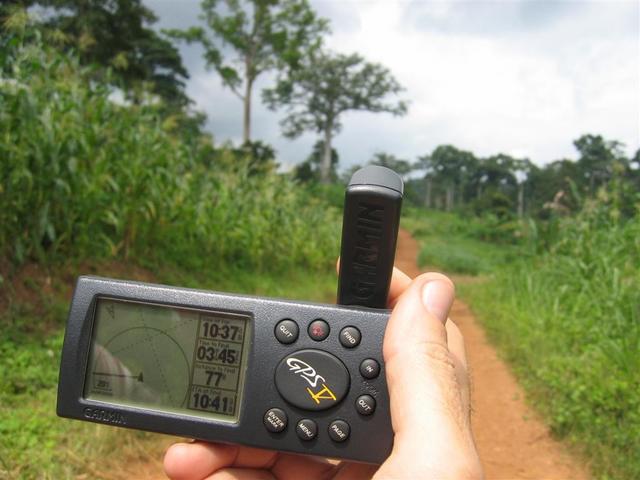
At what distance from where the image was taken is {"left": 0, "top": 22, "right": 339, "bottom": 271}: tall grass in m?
2.95

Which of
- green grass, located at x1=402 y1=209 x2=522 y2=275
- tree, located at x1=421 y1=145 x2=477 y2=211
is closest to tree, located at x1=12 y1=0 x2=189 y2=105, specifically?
green grass, located at x1=402 y1=209 x2=522 y2=275

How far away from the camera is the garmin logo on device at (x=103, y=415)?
3.36ft

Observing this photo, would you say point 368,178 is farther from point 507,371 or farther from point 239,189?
point 239,189

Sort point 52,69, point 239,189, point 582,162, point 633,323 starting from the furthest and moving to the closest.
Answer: point 582,162 < point 239,189 < point 52,69 < point 633,323

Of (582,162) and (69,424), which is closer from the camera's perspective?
(69,424)

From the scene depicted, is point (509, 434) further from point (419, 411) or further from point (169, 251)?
point (169, 251)

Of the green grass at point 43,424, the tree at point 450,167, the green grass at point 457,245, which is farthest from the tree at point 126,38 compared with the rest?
the tree at point 450,167

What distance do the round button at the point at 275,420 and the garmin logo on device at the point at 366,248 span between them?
0.25 m

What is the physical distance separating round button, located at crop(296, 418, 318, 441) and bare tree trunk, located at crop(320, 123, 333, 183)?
90.4ft

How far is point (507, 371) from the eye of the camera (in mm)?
3773

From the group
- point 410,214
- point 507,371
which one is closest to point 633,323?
point 507,371

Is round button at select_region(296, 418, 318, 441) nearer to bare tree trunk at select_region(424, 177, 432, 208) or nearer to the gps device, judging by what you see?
the gps device

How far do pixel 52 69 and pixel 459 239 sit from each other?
17.1m

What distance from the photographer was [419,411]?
81 cm
